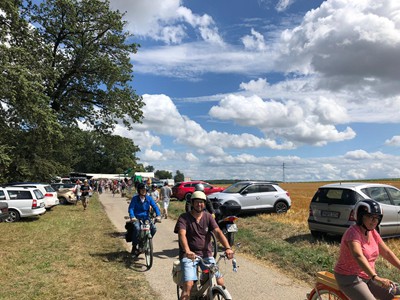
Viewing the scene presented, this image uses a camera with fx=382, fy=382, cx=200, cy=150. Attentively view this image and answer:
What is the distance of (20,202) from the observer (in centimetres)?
1788

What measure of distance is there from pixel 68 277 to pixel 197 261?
3922 mm

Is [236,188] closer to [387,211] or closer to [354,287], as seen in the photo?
[387,211]

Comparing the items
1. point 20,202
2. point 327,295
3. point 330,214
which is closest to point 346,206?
point 330,214

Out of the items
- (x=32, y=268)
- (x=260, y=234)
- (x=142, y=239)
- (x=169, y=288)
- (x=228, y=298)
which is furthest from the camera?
(x=260, y=234)

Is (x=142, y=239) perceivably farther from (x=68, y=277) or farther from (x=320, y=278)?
(x=320, y=278)

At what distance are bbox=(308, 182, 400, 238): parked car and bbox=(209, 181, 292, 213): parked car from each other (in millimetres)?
5953

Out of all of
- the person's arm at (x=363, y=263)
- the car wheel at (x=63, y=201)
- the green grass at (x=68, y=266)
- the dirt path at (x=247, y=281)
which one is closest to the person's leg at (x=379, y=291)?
the person's arm at (x=363, y=263)

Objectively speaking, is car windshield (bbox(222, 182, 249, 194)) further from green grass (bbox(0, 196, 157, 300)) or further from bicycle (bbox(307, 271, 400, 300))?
bicycle (bbox(307, 271, 400, 300))

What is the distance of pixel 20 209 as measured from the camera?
58.4ft

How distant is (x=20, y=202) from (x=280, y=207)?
40.0 feet

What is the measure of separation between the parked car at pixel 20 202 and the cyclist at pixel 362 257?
1680cm

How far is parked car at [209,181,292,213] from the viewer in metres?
17.0

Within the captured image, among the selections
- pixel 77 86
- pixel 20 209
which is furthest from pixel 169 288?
pixel 77 86

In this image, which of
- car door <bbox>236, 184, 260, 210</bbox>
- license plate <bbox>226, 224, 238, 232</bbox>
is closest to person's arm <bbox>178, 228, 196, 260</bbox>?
license plate <bbox>226, 224, 238, 232</bbox>
